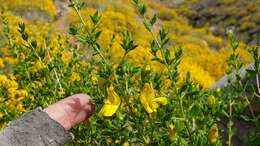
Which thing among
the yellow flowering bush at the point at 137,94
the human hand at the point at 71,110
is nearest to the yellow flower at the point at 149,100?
the yellow flowering bush at the point at 137,94

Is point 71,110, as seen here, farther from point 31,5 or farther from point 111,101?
point 31,5

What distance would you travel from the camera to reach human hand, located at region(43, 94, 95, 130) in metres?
1.56

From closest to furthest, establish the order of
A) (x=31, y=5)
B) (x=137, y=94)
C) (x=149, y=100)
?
(x=149, y=100) → (x=137, y=94) → (x=31, y=5)

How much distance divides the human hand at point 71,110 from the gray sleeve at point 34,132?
0.08ft

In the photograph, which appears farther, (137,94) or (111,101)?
(137,94)

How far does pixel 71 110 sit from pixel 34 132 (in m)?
0.13

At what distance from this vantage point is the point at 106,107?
156 cm

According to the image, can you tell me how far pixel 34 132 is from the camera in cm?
155

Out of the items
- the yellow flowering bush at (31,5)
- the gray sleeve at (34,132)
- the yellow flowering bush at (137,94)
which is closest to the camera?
the gray sleeve at (34,132)

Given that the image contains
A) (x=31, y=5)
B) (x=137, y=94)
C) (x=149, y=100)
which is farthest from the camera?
(x=31, y=5)

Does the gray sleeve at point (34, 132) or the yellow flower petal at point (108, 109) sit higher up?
the yellow flower petal at point (108, 109)

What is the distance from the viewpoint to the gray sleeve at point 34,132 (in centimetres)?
153

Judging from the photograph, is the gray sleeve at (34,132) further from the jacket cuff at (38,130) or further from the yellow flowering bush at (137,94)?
the yellow flowering bush at (137,94)

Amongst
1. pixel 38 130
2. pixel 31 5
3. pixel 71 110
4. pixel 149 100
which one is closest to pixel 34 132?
Result: pixel 38 130
